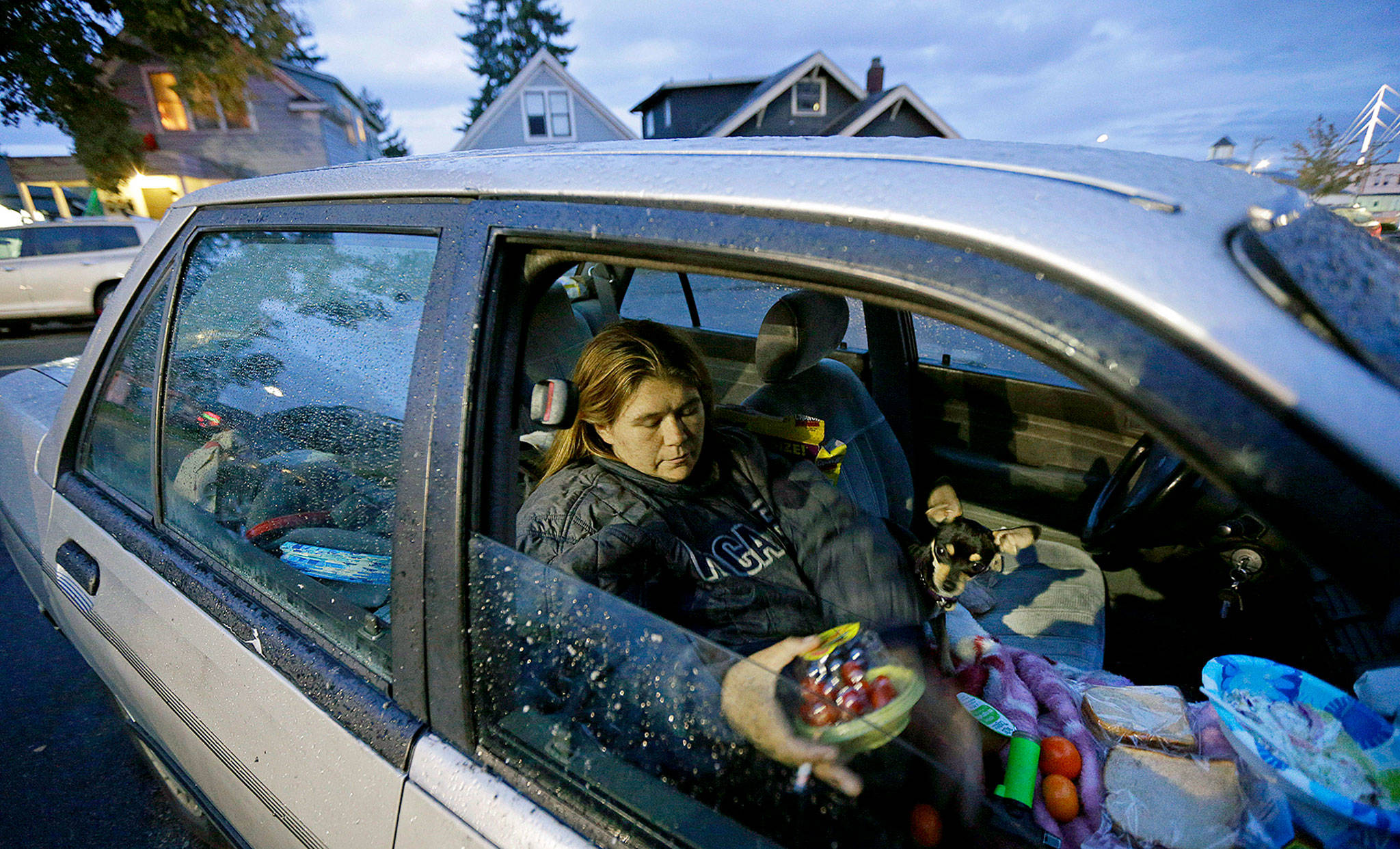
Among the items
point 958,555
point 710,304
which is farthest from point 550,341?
point 710,304

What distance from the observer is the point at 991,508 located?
9.61ft

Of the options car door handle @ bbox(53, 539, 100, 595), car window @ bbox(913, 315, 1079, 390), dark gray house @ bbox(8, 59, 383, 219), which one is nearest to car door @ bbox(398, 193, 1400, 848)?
car door handle @ bbox(53, 539, 100, 595)

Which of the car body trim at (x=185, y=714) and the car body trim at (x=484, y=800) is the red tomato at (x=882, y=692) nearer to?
the car body trim at (x=484, y=800)

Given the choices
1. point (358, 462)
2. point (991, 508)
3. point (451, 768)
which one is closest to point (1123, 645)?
point (991, 508)

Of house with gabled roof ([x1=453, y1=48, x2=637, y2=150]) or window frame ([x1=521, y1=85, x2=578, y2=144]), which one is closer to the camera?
house with gabled roof ([x1=453, y1=48, x2=637, y2=150])

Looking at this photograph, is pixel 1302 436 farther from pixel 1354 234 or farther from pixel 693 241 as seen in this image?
pixel 693 241

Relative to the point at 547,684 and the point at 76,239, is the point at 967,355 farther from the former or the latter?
the point at 76,239

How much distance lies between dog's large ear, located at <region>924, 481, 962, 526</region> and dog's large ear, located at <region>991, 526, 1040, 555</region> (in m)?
0.43

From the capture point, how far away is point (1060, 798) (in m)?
1.16

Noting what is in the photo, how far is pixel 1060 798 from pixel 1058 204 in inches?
41.5

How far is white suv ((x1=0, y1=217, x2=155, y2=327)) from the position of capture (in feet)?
31.8

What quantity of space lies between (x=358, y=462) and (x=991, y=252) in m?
1.00

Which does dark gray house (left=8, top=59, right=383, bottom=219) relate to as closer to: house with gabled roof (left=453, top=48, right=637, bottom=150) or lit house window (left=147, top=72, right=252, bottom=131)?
lit house window (left=147, top=72, right=252, bottom=131)

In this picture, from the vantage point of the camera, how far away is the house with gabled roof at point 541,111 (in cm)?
2111
